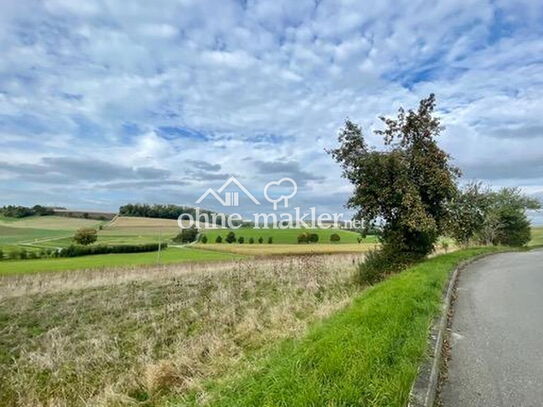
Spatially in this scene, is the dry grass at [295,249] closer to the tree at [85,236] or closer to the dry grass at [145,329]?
the tree at [85,236]

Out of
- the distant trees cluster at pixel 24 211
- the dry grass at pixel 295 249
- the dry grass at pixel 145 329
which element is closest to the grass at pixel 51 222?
the distant trees cluster at pixel 24 211

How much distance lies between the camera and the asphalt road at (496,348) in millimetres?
4781

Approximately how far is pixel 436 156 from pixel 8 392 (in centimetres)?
1686

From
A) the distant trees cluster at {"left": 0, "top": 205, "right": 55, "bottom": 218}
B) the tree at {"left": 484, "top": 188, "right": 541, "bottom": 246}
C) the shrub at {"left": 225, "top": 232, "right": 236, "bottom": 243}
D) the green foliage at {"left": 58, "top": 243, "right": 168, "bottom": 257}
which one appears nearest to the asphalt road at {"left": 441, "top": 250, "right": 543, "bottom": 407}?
the tree at {"left": 484, "top": 188, "right": 541, "bottom": 246}

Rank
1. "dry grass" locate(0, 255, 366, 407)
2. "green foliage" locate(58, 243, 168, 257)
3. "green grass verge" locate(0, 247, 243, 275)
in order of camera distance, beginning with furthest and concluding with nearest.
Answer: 1. "green foliage" locate(58, 243, 168, 257)
2. "green grass verge" locate(0, 247, 243, 275)
3. "dry grass" locate(0, 255, 366, 407)

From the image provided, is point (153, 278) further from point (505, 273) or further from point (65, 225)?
point (65, 225)

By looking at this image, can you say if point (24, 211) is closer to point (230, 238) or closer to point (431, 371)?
point (230, 238)

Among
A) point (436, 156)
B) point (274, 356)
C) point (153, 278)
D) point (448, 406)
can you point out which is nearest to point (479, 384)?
point (448, 406)

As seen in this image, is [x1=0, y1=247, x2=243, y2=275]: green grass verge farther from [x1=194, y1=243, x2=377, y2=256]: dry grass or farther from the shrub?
the shrub

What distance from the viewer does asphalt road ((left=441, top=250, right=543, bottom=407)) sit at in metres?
4.78

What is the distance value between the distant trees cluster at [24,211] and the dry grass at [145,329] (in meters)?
77.8

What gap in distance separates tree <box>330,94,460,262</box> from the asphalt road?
251 inches

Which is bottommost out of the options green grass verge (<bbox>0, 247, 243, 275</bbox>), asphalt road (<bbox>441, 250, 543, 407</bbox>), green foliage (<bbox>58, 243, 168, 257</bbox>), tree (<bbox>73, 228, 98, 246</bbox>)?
green grass verge (<bbox>0, 247, 243, 275</bbox>)

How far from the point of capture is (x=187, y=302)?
17.1 m
